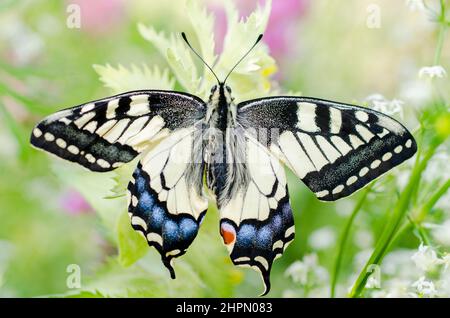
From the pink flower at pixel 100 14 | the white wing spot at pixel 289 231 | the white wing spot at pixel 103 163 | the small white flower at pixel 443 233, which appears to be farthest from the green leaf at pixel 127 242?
the pink flower at pixel 100 14

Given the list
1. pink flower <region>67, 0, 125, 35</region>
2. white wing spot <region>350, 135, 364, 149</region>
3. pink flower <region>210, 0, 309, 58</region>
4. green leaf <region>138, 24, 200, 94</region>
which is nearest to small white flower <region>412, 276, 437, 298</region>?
white wing spot <region>350, 135, 364, 149</region>

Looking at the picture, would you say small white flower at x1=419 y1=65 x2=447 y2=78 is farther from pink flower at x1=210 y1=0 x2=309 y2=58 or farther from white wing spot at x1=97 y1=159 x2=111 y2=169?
pink flower at x1=210 y1=0 x2=309 y2=58

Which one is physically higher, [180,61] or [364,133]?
[180,61]

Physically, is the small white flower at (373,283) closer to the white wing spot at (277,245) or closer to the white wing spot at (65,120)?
the white wing spot at (277,245)

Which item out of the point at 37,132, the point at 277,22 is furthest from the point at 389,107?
the point at 277,22

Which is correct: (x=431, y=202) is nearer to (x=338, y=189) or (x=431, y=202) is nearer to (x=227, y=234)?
(x=338, y=189)

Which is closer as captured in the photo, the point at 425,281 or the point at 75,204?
the point at 425,281
